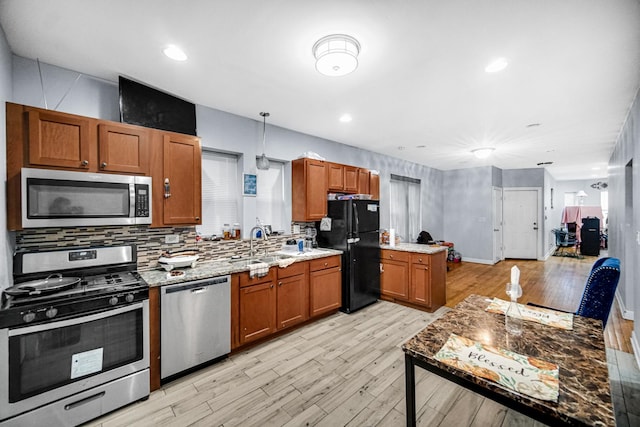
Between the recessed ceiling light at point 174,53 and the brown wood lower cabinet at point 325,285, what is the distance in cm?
242

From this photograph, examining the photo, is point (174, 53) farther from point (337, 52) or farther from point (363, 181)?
point (363, 181)

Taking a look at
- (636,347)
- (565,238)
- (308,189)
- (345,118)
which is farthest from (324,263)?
(565,238)

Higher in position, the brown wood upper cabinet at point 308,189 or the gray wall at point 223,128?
the gray wall at point 223,128

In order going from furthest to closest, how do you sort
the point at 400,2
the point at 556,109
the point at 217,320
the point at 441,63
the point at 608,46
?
the point at 556,109, the point at 217,320, the point at 441,63, the point at 608,46, the point at 400,2

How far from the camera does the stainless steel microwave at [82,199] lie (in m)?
1.94

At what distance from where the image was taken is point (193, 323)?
238cm

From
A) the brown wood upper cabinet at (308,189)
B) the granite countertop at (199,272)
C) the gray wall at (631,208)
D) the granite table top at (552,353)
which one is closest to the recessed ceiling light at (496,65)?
the gray wall at (631,208)

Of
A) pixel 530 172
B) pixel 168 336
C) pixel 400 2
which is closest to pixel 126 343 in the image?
pixel 168 336

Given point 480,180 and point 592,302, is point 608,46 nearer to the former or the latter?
point 592,302

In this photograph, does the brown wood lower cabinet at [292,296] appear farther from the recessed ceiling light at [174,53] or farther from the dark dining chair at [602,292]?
the dark dining chair at [602,292]

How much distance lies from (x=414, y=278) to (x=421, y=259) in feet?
1.00

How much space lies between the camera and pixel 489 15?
1.69 meters

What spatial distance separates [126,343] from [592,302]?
128 inches

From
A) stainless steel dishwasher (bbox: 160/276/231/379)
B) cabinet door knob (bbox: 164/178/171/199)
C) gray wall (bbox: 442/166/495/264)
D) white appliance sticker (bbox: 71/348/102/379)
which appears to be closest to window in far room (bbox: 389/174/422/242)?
gray wall (bbox: 442/166/495/264)
